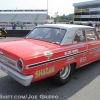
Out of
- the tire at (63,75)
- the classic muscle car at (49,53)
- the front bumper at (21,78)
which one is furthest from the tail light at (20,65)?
the tire at (63,75)

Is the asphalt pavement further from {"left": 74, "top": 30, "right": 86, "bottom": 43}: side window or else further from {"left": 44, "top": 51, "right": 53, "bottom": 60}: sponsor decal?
{"left": 74, "top": 30, "right": 86, "bottom": 43}: side window

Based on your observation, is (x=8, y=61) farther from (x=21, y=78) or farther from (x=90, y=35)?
(x=90, y=35)

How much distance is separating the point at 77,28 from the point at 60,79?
1.67m

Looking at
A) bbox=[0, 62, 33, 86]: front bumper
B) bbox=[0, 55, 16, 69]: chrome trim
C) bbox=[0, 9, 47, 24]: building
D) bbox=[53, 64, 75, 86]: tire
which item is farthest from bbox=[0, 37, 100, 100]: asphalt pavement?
bbox=[0, 9, 47, 24]: building

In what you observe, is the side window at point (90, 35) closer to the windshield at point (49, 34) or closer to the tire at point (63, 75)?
the windshield at point (49, 34)

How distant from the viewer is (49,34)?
425cm

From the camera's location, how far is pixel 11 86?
376 cm

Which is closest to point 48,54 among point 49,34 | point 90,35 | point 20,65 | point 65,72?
point 20,65

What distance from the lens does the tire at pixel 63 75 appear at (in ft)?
12.1

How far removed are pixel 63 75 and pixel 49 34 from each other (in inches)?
50.1

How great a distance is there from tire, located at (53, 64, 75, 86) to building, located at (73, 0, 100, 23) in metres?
67.4

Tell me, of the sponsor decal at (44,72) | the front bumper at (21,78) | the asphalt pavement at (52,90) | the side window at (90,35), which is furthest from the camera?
the side window at (90,35)

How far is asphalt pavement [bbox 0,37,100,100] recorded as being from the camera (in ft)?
10.9

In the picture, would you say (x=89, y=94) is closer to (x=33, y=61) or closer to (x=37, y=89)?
(x=37, y=89)
